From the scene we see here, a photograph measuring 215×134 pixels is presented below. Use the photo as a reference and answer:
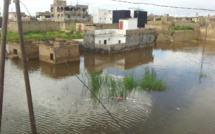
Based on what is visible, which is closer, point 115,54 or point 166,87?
point 166,87

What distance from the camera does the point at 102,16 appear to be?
55.8 meters

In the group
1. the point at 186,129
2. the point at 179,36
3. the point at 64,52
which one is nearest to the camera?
the point at 186,129

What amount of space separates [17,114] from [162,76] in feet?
37.1

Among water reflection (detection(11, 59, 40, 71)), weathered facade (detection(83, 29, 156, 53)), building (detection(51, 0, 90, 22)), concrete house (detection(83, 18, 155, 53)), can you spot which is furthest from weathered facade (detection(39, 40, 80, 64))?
building (detection(51, 0, 90, 22))

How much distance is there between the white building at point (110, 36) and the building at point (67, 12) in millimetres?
28393

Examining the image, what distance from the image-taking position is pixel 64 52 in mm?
19297

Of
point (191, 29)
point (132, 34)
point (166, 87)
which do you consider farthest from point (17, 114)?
point (191, 29)

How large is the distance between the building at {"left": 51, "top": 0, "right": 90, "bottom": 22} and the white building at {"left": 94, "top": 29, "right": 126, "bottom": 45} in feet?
93.2

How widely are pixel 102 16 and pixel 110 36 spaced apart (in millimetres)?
28707

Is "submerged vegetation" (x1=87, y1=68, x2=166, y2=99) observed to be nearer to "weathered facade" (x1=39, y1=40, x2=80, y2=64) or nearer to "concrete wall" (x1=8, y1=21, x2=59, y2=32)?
"weathered facade" (x1=39, y1=40, x2=80, y2=64)

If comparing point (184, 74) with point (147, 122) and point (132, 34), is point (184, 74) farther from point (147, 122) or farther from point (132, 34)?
point (132, 34)

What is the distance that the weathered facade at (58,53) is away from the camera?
61.7 feet

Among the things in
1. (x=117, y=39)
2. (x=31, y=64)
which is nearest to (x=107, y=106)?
(x=31, y=64)

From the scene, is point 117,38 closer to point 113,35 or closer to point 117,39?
point 117,39
